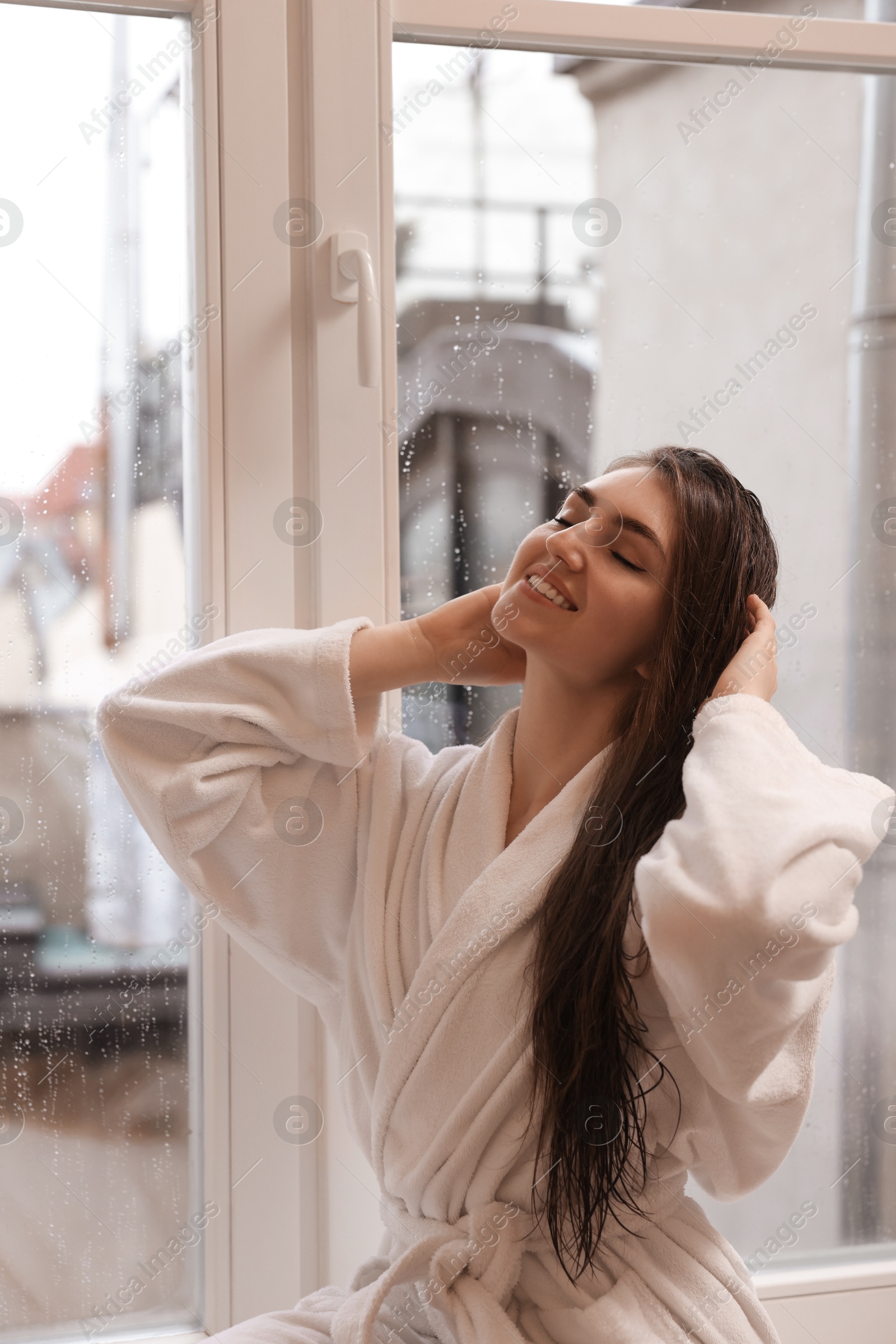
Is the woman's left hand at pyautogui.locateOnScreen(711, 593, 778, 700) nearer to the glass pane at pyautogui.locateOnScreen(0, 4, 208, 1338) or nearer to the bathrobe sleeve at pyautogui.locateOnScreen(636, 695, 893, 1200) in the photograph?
the bathrobe sleeve at pyautogui.locateOnScreen(636, 695, 893, 1200)

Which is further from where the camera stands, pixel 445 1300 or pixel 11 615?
pixel 11 615

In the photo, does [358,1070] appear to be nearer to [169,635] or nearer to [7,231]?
[169,635]

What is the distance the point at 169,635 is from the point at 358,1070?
0.51 meters

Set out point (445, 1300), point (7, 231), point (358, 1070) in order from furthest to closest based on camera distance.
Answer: point (7, 231)
point (358, 1070)
point (445, 1300)

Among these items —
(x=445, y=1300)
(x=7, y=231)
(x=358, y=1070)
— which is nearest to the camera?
(x=445, y=1300)

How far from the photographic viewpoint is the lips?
3.12 feet

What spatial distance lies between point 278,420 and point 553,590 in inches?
15.6

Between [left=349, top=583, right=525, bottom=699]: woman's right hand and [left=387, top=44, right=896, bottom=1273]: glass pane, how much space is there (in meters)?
0.15

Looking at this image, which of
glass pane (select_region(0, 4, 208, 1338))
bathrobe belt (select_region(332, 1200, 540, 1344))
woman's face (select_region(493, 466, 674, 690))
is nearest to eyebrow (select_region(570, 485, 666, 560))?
woman's face (select_region(493, 466, 674, 690))

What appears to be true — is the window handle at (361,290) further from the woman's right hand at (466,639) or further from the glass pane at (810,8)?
the glass pane at (810,8)

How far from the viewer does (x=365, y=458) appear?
45.2 inches

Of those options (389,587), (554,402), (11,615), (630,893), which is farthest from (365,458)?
(630,893)

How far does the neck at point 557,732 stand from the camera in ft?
3.30

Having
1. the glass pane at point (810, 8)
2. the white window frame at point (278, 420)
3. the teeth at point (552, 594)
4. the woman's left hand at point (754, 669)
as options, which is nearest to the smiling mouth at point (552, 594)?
the teeth at point (552, 594)
